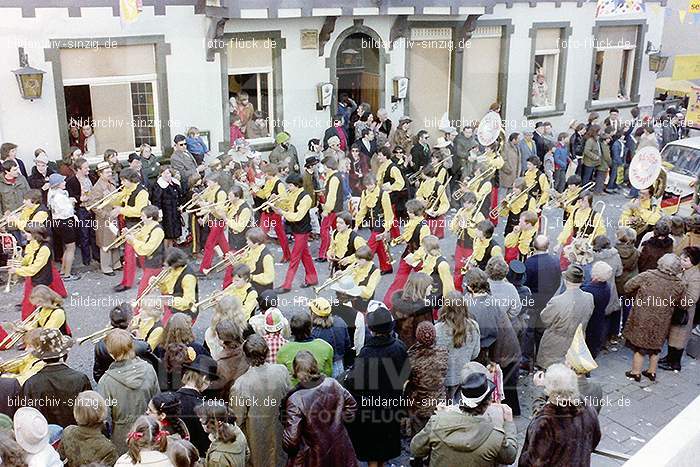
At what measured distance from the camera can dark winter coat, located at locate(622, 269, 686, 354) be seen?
7754 millimetres

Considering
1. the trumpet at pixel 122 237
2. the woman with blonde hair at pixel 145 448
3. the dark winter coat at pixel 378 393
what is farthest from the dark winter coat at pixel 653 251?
the woman with blonde hair at pixel 145 448

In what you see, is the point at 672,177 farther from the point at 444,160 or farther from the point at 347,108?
the point at 347,108

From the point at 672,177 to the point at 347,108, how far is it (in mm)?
6641

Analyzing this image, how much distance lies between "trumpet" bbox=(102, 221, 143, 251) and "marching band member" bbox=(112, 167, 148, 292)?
0.17 m

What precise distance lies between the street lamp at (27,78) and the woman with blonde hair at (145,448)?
8800mm

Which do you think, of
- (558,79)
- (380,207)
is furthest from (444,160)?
(558,79)

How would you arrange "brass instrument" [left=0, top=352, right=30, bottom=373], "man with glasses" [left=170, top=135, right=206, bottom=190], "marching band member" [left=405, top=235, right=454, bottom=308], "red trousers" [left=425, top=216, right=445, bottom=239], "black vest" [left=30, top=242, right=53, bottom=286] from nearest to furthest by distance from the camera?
"brass instrument" [left=0, top=352, right=30, bottom=373] → "marching band member" [left=405, top=235, right=454, bottom=308] → "black vest" [left=30, top=242, right=53, bottom=286] → "red trousers" [left=425, top=216, right=445, bottom=239] → "man with glasses" [left=170, top=135, right=206, bottom=190]

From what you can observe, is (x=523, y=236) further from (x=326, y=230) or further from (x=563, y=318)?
(x=326, y=230)

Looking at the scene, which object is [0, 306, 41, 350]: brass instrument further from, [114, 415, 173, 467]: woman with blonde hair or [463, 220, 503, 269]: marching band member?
[463, 220, 503, 269]: marching band member

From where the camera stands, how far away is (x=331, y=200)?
10812 millimetres

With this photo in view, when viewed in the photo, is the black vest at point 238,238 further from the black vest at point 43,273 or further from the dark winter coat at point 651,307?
the dark winter coat at point 651,307

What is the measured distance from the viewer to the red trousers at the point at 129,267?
10.0 meters

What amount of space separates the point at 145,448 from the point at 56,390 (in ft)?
4.97

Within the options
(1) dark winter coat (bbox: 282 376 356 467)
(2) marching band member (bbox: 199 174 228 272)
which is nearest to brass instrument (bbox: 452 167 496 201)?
(2) marching band member (bbox: 199 174 228 272)
